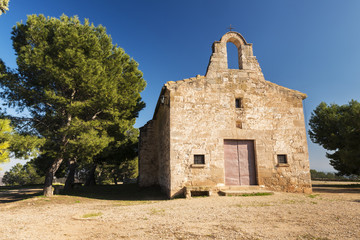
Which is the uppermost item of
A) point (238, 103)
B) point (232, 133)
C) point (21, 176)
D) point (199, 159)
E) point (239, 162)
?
point (238, 103)

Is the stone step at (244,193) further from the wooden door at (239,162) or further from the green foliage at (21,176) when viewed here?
the green foliage at (21,176)

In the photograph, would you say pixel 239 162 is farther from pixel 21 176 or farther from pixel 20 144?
pixel 21 176

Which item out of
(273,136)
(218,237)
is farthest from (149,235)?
(273,136)

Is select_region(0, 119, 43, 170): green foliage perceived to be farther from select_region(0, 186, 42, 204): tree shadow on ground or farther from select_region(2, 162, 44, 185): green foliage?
select_region(2, 162, 44, 185): green foliage

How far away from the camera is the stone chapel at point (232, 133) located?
9531 mm

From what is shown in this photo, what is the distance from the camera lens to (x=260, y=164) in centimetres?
995

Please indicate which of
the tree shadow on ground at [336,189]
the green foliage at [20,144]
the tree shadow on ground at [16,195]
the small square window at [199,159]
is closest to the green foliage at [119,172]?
the tree shadow on ground at [16,195]

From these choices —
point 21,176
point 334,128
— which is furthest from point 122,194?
point 21,176

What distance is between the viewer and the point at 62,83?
10766 mm

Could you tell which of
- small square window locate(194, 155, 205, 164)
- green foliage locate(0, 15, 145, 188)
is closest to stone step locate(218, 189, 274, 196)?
small square window locate(194, 155, 205, 164)

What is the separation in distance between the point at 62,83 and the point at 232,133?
876 centimetres

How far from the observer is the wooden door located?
984 cm

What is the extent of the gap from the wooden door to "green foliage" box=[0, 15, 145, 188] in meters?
6.14

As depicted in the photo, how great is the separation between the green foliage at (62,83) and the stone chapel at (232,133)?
3781mm
